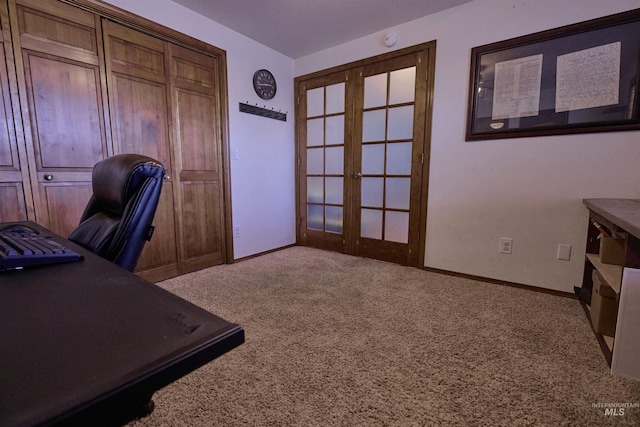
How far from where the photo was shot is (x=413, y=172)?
2.75m

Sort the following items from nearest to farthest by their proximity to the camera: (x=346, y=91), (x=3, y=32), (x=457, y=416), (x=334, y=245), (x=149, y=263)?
(x=457, y=416) → (x=3, y=32) → (x=149, y=263) → (x=346, y=91) → (x=334, y=245)

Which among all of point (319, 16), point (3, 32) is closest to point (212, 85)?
point (319, 16)

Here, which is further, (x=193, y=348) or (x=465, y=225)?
(x=465, y=225)

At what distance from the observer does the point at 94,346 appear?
351 millimetres

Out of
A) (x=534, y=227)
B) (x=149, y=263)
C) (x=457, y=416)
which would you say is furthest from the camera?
(x=149, y=263)

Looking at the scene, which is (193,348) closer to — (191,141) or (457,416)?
(457,416)

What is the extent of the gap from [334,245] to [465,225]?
144 centimetres

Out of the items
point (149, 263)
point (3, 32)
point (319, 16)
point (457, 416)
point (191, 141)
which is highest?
point (319, 16)

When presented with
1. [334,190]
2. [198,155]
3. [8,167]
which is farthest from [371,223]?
[8,167]

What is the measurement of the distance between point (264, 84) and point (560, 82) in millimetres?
2579

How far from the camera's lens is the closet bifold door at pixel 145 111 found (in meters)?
2.11

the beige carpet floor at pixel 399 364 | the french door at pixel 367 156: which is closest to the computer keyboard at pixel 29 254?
the beige carpet floor at pixel 399 364

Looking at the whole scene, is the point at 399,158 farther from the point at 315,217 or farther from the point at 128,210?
the point at 128,210

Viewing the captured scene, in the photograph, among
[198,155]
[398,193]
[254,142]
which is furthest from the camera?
[254,142]
